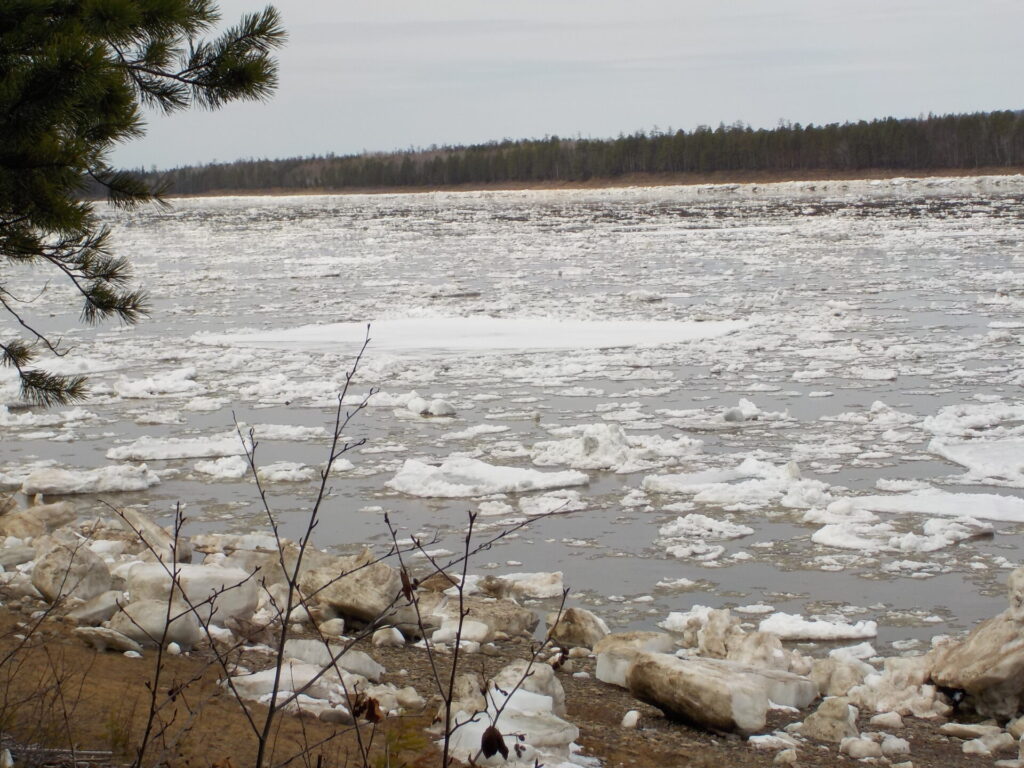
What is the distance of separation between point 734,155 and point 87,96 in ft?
306

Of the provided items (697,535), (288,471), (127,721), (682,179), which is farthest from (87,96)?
(682,179)

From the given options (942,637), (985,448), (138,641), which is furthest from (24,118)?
(985,448)

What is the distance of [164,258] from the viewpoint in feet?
99.5

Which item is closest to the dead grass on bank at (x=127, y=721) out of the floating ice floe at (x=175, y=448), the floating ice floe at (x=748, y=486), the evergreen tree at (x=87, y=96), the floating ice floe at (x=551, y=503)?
the evergreen tree at (x=87, y=96)

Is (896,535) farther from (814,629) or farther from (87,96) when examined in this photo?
(87,96)

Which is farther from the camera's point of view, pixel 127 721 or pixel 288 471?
pixel 288 471

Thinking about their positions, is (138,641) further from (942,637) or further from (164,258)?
(164,258)

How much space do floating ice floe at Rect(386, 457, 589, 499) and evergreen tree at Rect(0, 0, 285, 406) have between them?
3.04 m

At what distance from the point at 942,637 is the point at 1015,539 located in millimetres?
1652

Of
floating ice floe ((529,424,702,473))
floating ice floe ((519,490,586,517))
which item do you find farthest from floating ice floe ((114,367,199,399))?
floating ice floe ((519,490,586,517))

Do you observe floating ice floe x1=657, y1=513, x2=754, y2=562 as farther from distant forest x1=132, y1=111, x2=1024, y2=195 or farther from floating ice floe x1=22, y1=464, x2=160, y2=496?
distant forest x1=132, y1=111, x2=1024, y2=195

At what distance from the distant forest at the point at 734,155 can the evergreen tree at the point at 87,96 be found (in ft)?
281

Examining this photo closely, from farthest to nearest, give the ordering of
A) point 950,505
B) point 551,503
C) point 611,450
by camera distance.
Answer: point 611,450, point 551,503, point 950,505

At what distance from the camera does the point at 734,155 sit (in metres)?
93.1
